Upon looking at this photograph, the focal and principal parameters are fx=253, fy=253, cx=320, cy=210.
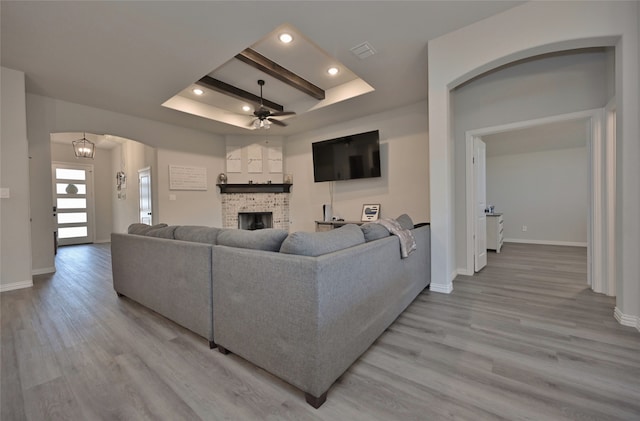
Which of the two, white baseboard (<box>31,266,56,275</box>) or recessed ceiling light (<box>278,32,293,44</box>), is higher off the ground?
recessed ceiling light (<box>278,32,293,44</box>)

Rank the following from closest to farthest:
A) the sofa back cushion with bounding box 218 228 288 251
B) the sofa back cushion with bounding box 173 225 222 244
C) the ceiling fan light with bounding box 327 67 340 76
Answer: the sofa back cushion with bounding box 218 228 288 251 → the sofa back cushion with bounding box 173 225 222 244 → the ceiling fan light with bounding box 327 67 340 76

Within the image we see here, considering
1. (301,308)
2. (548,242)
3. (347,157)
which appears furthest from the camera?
(548,242)

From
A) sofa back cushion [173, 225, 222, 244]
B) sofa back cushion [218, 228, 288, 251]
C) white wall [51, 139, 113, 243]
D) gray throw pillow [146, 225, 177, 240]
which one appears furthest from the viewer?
white wall [51, 139, 113, 243]

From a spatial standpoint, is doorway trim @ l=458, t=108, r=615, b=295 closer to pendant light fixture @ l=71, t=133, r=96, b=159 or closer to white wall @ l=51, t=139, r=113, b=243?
pendant light fixture @ l=71, t=133, r=96, b=159

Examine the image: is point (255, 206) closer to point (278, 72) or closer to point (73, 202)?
point (278, 72)

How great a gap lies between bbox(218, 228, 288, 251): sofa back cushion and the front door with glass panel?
8.01m

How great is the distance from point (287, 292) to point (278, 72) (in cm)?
313

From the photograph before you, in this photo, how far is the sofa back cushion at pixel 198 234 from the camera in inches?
74.8

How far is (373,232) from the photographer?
1.95 metres

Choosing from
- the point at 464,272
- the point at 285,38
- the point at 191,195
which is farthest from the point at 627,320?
the point at 191,195

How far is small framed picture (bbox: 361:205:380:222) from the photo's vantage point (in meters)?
4.62

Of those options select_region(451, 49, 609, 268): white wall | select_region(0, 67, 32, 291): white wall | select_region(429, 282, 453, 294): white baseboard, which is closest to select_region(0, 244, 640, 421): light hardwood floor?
select_region(429, 282, 453, 294): white baseboard

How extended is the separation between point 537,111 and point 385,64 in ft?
5.87

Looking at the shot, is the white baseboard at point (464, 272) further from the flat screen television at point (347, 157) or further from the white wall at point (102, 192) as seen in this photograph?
the white wall at point (102, 192)
